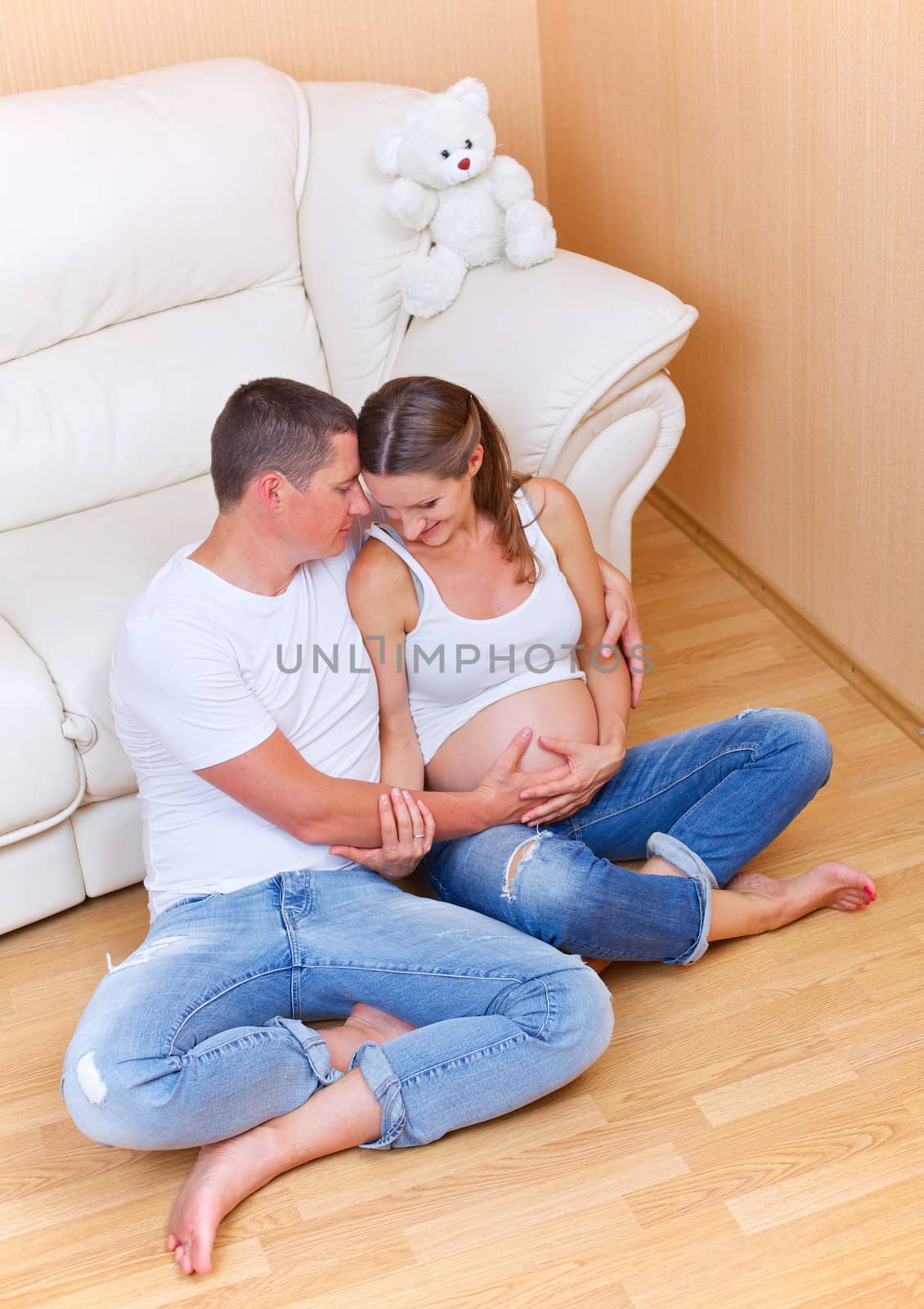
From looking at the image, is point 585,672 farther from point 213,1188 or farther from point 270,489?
point 213,1188

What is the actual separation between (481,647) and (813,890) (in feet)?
1.82

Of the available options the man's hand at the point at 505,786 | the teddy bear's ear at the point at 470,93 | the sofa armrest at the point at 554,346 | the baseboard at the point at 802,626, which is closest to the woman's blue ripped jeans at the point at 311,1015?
the man's hand at the point at 505,786

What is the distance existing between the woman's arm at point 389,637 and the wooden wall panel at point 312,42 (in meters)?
1.37

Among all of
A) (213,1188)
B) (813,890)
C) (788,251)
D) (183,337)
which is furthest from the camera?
(183,337)

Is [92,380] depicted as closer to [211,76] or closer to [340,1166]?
[211,76]

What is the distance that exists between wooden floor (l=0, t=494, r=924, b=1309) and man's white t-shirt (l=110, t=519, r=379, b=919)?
33cm

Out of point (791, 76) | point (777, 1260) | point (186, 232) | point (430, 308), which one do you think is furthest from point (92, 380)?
point (777, 1260)

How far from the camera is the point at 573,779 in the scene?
1.77 metres

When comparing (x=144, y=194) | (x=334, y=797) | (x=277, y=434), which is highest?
(x=144, y=194)

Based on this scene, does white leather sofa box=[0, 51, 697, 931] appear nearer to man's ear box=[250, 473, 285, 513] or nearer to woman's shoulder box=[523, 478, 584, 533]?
woman's shoulder box=[523, 478, 584, 533]

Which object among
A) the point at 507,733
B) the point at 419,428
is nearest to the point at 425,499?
the point at 419,428

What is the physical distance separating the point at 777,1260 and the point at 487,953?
45cm

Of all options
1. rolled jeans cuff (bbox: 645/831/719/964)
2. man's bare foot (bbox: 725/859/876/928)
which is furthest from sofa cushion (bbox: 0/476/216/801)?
man's bare foot (bbox: 725/859/876/928)

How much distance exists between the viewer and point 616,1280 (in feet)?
4.61
